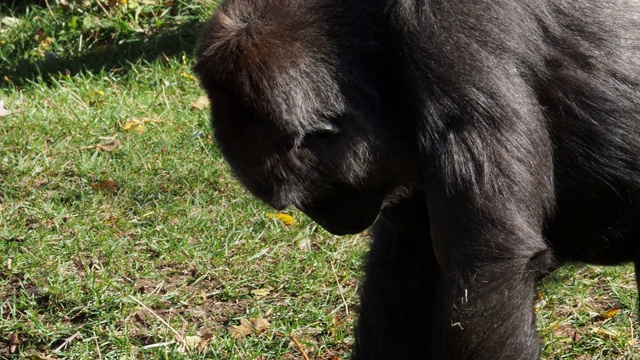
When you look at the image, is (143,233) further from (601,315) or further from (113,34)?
(113,34)

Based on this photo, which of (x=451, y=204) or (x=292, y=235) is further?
(x=292, y=235)

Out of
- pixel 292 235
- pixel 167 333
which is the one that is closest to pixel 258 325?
pixel 167 333

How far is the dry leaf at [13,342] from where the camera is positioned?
490 cm

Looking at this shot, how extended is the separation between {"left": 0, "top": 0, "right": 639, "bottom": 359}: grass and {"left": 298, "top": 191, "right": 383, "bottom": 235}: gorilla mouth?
3.21ft

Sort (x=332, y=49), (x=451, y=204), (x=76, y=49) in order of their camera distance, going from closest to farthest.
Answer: (x=451, y=204) → (x=332, y=49) → (x=76, y=49)

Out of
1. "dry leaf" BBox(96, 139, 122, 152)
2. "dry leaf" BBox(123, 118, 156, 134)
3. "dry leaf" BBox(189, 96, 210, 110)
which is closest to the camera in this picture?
"dry leaf" BBox(96, 139, 122, 152)

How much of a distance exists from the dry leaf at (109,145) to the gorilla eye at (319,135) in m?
3.15

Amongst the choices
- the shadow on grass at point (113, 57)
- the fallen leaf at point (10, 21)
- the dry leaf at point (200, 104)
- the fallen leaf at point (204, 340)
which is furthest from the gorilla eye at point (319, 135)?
the fallen leaf at point (10, 21)

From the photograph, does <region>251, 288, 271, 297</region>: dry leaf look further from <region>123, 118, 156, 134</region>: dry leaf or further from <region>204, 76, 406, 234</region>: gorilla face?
<region>123, 118, 156, 134</region>: dry leaf

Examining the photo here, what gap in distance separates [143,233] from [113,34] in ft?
11.4

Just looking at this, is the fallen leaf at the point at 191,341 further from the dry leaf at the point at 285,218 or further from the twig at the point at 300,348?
the dry leaf at the point at 285,218

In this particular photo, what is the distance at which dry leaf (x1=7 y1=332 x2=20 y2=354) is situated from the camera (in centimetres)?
490

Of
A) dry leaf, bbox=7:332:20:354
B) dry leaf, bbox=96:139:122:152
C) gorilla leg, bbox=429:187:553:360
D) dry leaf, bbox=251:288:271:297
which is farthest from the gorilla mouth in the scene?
dry leaf, bbox=96:139:122:152

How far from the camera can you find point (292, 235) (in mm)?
5766
